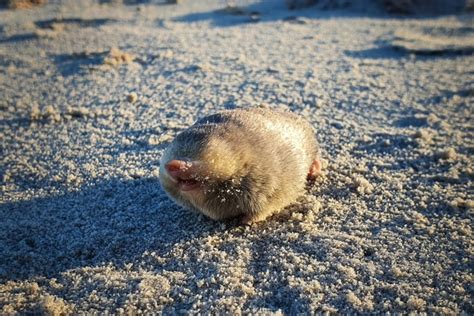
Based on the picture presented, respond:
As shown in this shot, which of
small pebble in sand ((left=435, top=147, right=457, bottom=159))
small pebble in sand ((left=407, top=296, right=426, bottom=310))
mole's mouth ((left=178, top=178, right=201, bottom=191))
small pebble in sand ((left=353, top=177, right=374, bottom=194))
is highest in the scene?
mole's mouth ((left=178, top=178, right=201, bottom=191))

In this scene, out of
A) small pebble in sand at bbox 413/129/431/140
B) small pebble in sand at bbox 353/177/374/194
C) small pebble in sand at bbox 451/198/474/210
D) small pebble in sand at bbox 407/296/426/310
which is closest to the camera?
small pebble in sand at bbox 407/296/426/310

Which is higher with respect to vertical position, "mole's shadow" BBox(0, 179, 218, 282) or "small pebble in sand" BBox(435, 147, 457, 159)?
"small pebble in sand" BBox(435, 147, 457, 159)

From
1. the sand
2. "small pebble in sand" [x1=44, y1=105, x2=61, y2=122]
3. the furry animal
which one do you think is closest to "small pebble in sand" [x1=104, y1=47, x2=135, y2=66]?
the sand

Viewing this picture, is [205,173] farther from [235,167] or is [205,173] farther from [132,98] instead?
[132,98]

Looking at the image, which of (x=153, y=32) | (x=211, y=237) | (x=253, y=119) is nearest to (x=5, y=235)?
(x=211, y=237)

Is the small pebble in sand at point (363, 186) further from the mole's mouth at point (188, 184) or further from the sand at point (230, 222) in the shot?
the mole's mouth at point (188, 184)

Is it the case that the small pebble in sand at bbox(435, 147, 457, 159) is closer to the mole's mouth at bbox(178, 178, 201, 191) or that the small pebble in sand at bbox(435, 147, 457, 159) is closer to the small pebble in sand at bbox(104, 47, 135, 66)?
the mole's mouth at bbox(178, 178, 201, 191)

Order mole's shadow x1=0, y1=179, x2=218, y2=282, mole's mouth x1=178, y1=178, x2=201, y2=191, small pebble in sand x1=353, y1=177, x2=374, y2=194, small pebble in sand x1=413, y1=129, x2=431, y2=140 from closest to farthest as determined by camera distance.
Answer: mole's mouth x1=178, y1=178, x2=201, y2=191, mole's shadow x1=0, y1=179, x2=218, y2=282, small pebble in sand x1=353, y1=177, x2=374, y2=194, small pebble in sand x1=413, y1=129, x2=431, y2=140

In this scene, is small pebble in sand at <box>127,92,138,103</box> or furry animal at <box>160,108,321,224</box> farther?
small pebble in sand at <box>127,92,138,103</box>
